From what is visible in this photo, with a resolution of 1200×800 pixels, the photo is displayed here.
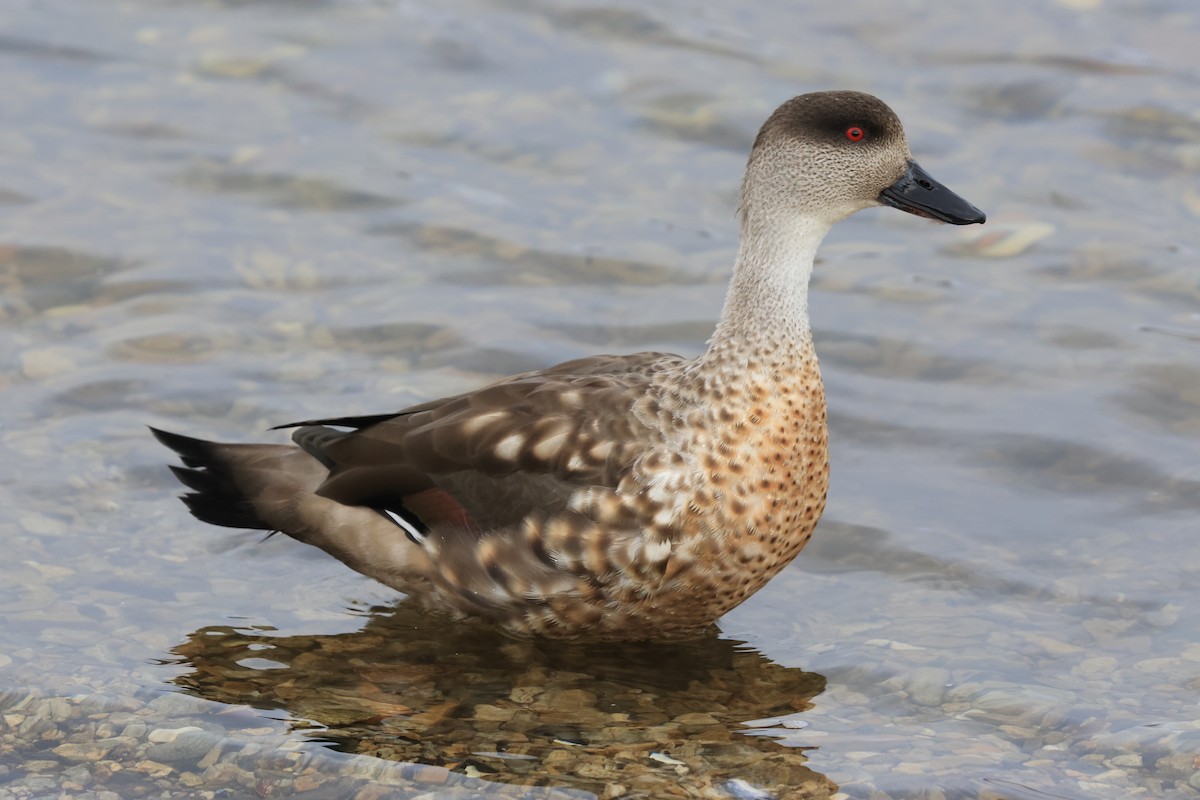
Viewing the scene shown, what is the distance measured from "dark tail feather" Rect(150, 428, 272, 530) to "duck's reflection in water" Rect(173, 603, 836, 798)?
477 mm

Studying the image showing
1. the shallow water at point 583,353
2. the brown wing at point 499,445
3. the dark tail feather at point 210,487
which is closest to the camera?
Answer: the shallow water at point 583,353

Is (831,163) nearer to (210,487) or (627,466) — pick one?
(627,466)

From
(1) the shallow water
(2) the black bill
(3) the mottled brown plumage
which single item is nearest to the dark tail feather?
(3) the mottled brown plumage

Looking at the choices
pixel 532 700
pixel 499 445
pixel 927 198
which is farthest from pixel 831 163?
pixel 532 700

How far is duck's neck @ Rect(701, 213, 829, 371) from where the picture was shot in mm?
6539

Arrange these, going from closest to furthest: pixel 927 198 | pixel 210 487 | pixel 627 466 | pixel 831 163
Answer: pixel 627 466, pixel 831 163, pixel 927 198, pixel 210 487

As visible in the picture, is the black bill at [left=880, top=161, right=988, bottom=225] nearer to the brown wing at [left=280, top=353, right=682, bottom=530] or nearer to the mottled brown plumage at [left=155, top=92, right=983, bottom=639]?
the mottled brown plumage at [left=155, top=92, right=983, bottom=639]

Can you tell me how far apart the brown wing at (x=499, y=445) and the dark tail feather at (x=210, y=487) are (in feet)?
1.15

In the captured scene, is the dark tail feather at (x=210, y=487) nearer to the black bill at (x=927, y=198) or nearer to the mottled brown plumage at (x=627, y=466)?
the mottled brown plumage at (x=627, y=466)

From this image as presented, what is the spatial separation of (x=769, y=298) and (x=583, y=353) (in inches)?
110

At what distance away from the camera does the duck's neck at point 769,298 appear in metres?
6.54

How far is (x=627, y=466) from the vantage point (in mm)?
6352

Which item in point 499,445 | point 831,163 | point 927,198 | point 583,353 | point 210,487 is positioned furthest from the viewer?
point 583,353

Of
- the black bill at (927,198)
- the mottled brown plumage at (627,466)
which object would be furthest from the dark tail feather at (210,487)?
the black bill at (927,198)
